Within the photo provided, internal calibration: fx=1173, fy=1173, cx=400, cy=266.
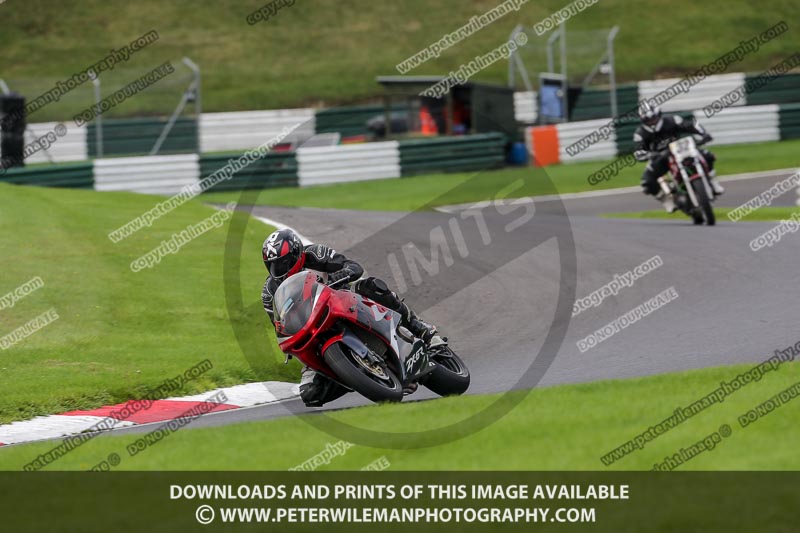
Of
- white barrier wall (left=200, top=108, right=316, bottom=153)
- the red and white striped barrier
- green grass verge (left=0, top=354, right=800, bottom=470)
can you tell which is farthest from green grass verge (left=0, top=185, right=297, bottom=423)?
white barrier wall (left=200, top=108, right=316, bottom=153)

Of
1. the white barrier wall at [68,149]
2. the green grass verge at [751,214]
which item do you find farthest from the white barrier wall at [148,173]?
the green grass verge at [751,214]

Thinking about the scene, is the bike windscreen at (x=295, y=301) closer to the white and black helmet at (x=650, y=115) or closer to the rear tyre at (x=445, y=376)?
the rear tyre at (x=445, y=376)

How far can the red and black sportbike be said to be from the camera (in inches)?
340

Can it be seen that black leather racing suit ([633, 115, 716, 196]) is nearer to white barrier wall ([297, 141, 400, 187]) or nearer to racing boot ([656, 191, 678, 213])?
racing boot ([656, 191, 678, 213])

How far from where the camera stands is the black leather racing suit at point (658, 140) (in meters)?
19.2

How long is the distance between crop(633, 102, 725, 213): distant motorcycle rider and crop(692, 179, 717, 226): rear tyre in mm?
978

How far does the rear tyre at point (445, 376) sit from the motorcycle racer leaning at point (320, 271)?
0.25 m

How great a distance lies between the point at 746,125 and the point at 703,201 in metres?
13.0

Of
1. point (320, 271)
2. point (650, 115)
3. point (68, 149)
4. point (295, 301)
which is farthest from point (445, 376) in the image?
point (68, 149)

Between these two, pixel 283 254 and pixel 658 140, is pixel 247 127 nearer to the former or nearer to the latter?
pixel 658 140

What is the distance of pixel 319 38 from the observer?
40.0 metres

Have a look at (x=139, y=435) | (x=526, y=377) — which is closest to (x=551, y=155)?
(x=526, y=377)

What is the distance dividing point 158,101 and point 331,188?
4.55 metres

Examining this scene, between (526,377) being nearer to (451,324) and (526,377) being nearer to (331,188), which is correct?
(451,324)
